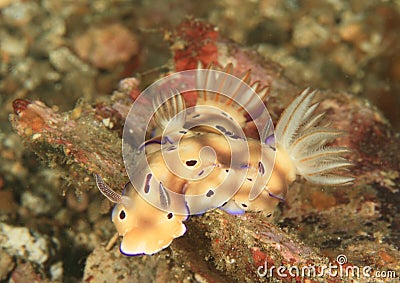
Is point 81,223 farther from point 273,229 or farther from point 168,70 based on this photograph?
point 273,229

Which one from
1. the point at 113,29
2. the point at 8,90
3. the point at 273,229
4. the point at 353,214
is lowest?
the point at 8,90

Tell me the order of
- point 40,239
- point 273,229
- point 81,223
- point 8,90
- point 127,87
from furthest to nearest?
point 8,90
point 81,223
point 40,239
point 127,87
point 273,229

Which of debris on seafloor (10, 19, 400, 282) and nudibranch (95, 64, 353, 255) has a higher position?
nudibranch (95, 64, 353, 255)

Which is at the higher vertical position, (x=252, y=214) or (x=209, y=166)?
(x=209, y=166)

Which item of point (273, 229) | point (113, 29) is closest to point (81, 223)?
point (273, 229)

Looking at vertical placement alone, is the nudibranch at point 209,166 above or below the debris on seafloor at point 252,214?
above
